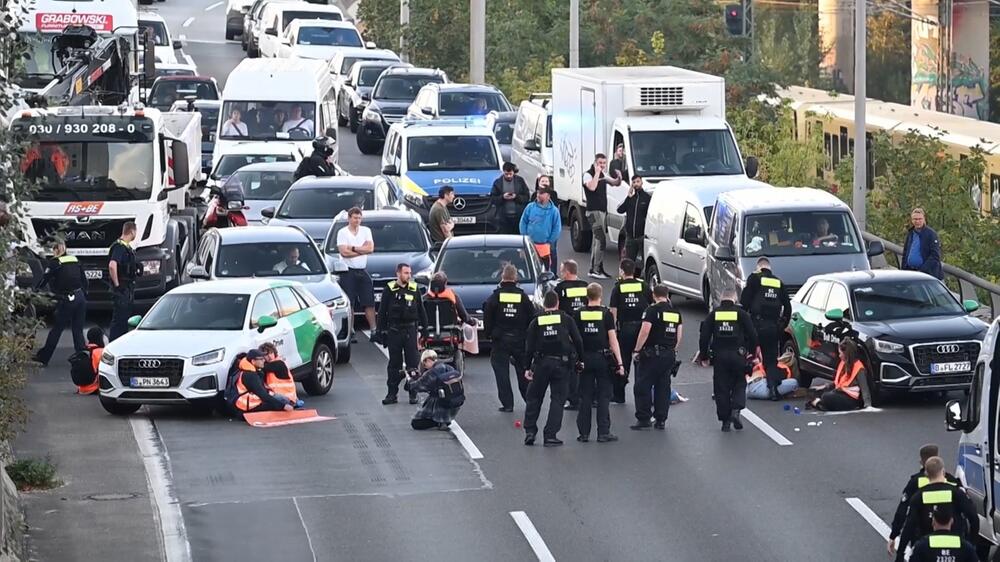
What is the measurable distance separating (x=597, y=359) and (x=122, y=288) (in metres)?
8.34

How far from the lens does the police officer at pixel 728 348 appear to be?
21734 millimetres

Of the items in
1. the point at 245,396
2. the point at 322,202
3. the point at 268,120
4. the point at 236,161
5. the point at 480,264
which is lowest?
the point at 245,396

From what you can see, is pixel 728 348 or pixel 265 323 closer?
pixel 728 348

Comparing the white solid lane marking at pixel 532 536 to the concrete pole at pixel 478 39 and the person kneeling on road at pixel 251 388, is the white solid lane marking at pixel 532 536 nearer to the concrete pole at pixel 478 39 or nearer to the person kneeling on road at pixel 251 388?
the person kneeling on road at pixel 251 388

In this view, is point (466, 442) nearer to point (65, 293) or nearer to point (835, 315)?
point (835, 315)

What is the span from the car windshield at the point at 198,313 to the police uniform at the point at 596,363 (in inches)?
175

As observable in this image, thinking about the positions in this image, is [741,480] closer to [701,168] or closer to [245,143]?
[701,168]

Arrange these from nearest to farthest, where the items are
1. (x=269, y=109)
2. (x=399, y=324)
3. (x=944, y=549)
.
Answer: (x=944, y=549), (x=399, y=324), (x=269, y=109)

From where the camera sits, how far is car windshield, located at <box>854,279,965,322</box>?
933 inches

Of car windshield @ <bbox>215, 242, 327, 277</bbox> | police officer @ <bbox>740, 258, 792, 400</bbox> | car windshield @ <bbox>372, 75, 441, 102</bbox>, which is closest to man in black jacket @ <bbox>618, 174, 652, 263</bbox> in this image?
car windshield @ <bbox>215, 242, 327, 277</bbox>

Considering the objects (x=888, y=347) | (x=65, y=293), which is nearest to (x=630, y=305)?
(x=888, y=347)

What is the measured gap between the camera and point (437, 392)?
2234 centimetres

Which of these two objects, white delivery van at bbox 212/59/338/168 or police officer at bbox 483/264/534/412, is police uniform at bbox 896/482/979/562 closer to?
police officer at bbox 483/264/534/412

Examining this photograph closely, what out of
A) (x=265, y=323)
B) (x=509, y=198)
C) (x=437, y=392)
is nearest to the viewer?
(x=437, y=392)
